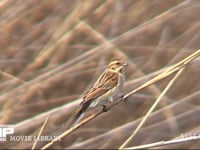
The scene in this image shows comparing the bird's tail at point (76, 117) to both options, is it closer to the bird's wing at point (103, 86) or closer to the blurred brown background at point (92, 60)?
the bird's wing at point (103, 86)

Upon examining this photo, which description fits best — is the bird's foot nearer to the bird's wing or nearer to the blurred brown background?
the bird's wing

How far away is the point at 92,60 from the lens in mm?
2795

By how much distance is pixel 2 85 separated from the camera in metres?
2.70

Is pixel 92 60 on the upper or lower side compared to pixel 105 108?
upper

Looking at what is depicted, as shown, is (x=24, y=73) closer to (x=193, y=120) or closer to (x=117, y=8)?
(x=117, y=8)

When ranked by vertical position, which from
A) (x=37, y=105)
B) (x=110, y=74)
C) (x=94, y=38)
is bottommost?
(x=110, y=74)

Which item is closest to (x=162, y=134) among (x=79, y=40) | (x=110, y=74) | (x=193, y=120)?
(x=193, y=120)

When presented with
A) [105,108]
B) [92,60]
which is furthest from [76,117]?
[92,60]

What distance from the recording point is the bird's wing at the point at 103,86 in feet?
7.29

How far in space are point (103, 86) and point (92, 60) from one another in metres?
0.52

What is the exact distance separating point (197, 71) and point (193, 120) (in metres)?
0.21

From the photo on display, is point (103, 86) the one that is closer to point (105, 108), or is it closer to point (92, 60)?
point (105, 108)

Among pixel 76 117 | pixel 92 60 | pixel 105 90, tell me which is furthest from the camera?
pixel 92 60

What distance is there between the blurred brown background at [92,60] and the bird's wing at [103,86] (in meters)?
0.29
